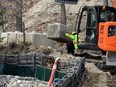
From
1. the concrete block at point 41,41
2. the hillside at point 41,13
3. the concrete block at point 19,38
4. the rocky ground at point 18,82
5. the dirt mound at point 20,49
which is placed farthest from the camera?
the hillside at point 41,13

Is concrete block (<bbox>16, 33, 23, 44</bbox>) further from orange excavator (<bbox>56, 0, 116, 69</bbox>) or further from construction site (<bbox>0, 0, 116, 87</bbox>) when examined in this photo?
orange excavator (<bbox>56, 0, 116, 69</bbox>)

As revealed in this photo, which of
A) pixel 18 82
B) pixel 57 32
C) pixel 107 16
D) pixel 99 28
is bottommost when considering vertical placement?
pixel 18 82

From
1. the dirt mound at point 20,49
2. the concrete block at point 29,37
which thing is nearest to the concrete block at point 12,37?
the dirt mound at point 20,49

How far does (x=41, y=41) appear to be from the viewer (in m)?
19.1

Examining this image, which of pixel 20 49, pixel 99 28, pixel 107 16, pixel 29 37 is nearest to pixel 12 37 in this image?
pixel 29 37

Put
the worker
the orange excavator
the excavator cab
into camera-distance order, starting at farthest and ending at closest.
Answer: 1. the worker
2. the excavator cab
3. the orange excavator

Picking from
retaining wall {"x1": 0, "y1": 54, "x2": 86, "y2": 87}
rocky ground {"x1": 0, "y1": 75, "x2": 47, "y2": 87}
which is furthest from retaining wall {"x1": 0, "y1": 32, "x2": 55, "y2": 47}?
rocky ground {"x1": 0, "y1": 75, "x2": 47, "y2": 87}

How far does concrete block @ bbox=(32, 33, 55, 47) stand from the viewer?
18844 millimetres

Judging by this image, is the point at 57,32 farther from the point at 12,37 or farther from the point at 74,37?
the point at 12,37

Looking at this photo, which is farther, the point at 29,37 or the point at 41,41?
the point at 41,41

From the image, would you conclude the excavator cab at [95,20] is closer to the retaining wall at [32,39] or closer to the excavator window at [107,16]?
the excavator window at [107,16]

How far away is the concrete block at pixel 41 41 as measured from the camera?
61.8 feet

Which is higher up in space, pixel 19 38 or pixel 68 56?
pixel 19 38

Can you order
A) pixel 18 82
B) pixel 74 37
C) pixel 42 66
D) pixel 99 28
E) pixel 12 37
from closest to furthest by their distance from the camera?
pixel 18 82, pixel 99 28, pixel 42 66, pixel 74 37, pixel 12 37
